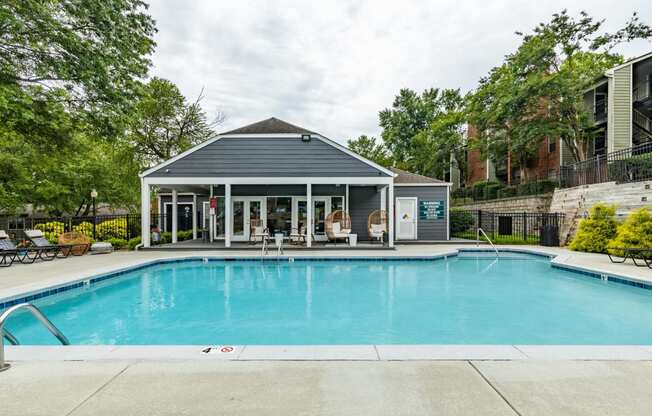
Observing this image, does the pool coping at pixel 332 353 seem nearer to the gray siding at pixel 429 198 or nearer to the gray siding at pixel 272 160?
the gray siding at pixel 272 160

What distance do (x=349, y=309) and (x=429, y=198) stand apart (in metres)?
10.8

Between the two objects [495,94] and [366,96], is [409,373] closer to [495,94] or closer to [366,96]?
[495,94]

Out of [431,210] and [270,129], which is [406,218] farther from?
[270,129]

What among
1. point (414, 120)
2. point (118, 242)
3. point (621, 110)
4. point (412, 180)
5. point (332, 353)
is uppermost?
point (414, 120)

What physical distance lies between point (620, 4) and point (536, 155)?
8.86m

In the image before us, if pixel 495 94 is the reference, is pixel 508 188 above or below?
below

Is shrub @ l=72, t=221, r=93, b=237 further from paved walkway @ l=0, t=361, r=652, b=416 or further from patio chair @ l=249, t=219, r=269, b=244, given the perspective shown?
paved walkway @ l=0, t=361, r=652, b=416

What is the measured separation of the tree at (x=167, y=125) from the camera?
70.6 ft

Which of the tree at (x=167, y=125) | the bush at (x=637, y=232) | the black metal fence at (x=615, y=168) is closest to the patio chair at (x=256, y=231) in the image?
the bush at (x=637, y=232)

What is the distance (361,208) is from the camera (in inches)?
598

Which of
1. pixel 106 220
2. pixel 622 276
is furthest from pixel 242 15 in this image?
pixel 622 276

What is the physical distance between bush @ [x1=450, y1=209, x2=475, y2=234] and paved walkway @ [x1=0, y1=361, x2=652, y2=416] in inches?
569

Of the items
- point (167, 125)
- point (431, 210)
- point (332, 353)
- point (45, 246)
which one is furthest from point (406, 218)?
point (167, 125)

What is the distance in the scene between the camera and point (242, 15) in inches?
466
